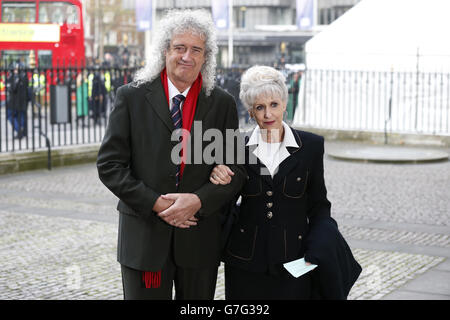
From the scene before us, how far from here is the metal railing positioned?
17.9 m

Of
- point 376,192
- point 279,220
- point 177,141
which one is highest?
point 177,141

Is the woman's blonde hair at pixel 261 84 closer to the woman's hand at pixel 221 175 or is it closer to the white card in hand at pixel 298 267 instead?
the woman's hand at pixel 221 175

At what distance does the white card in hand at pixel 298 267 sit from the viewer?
3371mm

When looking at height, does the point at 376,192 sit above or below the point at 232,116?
below

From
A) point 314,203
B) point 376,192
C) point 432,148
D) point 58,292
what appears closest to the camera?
point 314,203

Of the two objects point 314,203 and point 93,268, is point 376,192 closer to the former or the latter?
point 93,268

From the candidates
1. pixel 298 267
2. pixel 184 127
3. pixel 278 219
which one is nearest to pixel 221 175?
pixel 184 127

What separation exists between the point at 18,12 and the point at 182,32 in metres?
24.9

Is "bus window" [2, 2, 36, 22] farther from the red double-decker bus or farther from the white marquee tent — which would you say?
the white marquee tent

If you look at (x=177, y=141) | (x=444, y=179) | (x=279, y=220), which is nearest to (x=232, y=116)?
(x=177, y=141)

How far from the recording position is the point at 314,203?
359 cm

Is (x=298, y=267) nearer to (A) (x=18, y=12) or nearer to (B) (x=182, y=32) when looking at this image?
(B) (x=182, y=32)

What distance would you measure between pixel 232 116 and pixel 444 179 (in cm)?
970

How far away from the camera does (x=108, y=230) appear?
8391 mm
